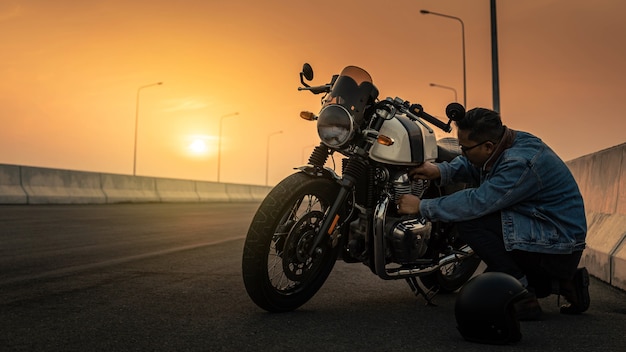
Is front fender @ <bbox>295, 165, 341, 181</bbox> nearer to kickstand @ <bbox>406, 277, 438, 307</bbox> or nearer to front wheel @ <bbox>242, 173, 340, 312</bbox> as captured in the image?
front wheel @ <bbox>242, 173, 340, 312</bbox>

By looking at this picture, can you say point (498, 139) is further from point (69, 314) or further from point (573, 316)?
point (69, 314)

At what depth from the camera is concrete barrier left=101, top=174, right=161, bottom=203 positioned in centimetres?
2286

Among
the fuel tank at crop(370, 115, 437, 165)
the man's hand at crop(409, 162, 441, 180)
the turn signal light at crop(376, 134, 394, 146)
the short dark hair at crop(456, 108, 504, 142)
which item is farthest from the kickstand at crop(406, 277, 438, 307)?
the short dark hair at crop(456, 108, 504, 142)

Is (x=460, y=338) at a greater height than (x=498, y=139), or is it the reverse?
(x=498, y=139)

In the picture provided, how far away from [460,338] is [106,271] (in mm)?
3482

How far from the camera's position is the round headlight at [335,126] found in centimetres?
411

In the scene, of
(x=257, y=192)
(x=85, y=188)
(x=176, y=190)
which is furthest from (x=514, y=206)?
(x=257, y=192)

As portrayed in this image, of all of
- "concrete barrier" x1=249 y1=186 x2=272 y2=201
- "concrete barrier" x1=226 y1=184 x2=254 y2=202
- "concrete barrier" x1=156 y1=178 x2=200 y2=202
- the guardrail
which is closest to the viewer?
the guardrail

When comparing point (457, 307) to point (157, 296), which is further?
point (157, 296)

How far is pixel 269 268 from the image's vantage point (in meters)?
4.21

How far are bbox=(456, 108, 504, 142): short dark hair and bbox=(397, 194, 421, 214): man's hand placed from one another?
52cm

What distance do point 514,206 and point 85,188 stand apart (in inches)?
761

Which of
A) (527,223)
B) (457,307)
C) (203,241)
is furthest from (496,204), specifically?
(203,241)

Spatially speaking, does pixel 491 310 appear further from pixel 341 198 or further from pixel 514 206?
pixel 341 198
